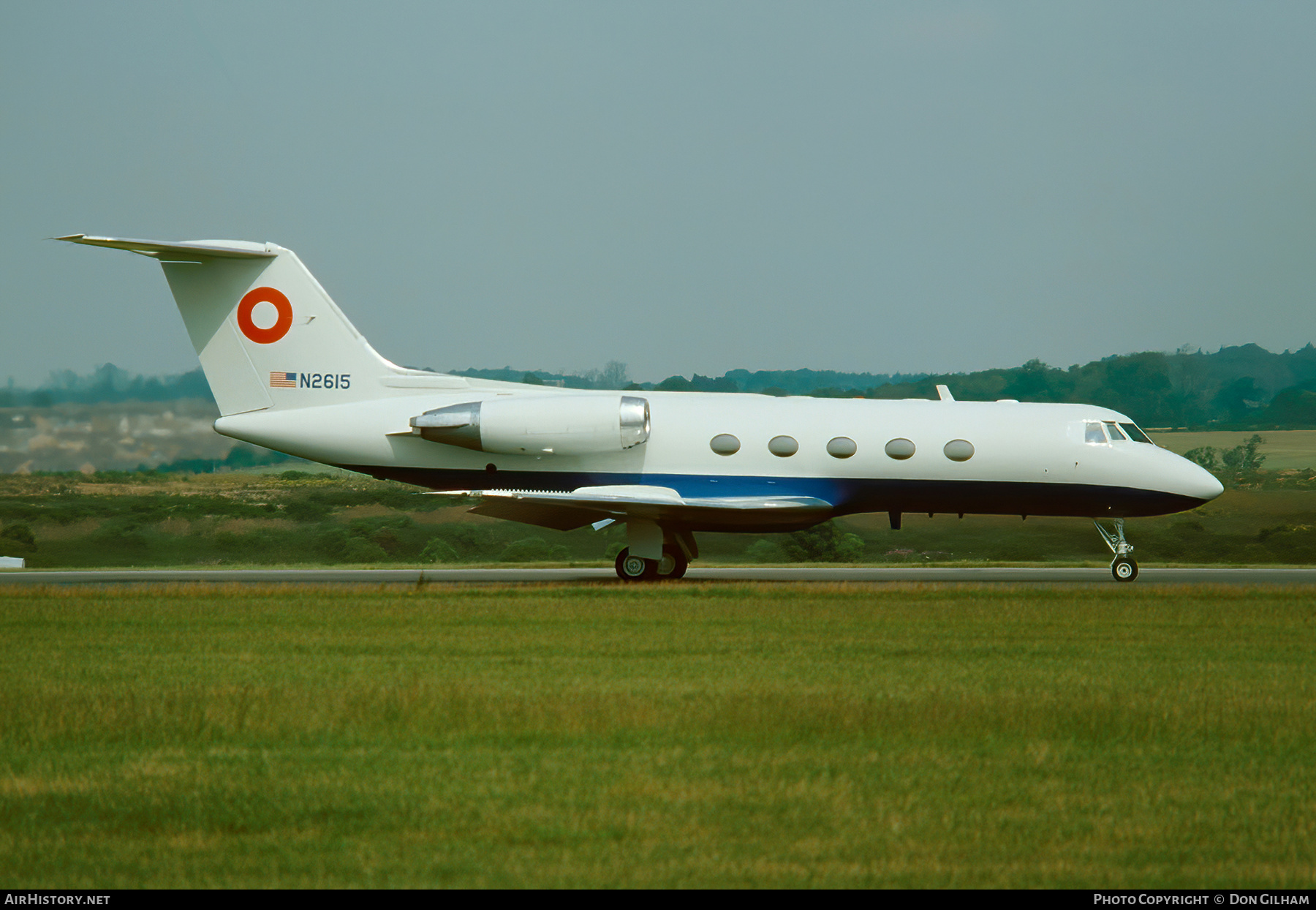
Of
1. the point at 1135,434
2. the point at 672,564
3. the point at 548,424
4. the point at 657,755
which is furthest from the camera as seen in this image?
the point at 672,564

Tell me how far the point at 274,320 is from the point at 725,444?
9.33m

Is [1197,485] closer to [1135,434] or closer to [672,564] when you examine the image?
[1135,434]

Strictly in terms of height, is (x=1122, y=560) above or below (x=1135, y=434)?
below

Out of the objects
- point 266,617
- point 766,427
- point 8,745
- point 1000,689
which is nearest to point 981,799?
point 1000,689

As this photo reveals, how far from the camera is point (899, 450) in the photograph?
2297 cm

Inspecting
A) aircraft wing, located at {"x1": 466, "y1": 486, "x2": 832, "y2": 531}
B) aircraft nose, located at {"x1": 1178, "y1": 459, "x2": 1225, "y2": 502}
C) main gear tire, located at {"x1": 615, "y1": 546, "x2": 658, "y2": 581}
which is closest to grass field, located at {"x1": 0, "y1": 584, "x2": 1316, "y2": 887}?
aircraft wing, located at {"x1": 466, "y1": 486, "x2": 832, "y2": 531}

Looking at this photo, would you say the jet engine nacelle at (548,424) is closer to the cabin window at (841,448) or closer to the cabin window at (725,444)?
the cabin window at (725,444)

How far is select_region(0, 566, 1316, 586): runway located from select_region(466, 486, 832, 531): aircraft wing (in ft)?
3.96

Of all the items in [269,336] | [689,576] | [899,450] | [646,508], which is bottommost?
[689,576]

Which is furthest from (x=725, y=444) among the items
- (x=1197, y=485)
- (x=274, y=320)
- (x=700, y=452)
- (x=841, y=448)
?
(x=274, y=320)

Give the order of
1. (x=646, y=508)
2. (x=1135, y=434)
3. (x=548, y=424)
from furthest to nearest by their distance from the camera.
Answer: (x=1135, y=434) < (x=548, y=424) < (x=646, y=508)

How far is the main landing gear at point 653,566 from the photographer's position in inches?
909

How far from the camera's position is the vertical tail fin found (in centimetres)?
2427
